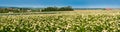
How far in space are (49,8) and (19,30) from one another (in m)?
62.9

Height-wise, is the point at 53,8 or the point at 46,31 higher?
the point at 46,31

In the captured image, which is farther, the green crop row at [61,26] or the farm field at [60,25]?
the farm field at [60,25]

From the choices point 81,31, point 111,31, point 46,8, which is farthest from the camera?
point 46,8

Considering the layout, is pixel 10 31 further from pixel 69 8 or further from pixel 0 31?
pixel 69 8

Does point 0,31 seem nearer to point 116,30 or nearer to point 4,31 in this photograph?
point 4,31

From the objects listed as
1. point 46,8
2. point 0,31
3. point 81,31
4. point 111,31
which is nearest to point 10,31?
point 0,31

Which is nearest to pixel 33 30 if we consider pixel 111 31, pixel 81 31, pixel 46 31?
pixel 46 31

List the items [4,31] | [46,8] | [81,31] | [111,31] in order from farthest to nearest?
[46,8] < [4,31] < [81,31] < [111,31]

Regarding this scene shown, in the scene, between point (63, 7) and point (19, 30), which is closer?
point (19, 30)

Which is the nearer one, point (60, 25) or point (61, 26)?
point (61, 26)

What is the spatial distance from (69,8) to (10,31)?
65.3 m

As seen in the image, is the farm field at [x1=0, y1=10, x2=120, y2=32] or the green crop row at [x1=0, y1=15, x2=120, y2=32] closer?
the green crop row at [x1=0, y1=15, x2=120, y2=32]

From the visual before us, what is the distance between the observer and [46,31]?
10.5m

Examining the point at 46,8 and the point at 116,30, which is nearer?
the point at 116,30
